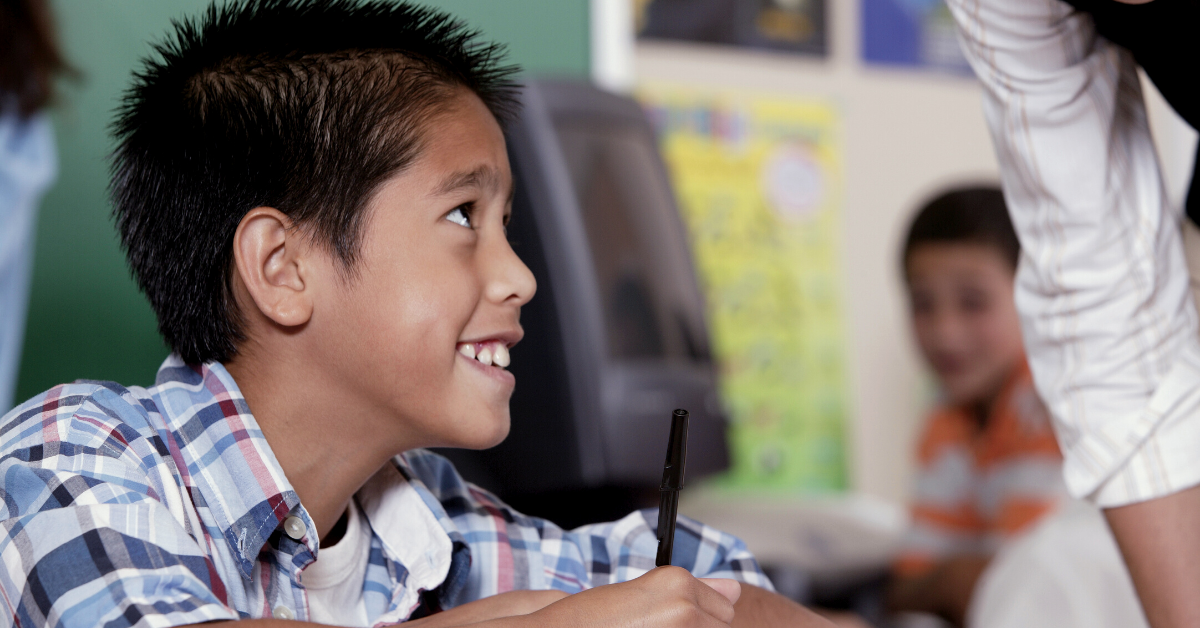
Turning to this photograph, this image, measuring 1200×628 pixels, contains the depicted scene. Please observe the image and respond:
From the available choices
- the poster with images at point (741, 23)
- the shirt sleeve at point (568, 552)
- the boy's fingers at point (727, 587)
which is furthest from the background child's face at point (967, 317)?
the boy's fingers at point (727, 587)

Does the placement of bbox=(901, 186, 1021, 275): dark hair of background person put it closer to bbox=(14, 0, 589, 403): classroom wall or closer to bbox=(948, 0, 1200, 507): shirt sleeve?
bbox=(948, 0, 1200, 507): shirt sleeve

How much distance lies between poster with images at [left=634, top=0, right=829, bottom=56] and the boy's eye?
1369 mm

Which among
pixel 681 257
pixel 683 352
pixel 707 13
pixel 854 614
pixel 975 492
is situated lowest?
pixel 854 614

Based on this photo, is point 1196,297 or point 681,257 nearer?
point 1196,297

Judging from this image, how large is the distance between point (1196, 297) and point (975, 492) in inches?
45.5

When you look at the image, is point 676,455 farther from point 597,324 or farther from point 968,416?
point 968,416

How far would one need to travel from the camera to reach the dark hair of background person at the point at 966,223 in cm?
188

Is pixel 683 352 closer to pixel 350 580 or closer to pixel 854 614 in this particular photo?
pixel 854 614

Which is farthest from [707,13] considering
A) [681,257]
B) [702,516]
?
[702,516]

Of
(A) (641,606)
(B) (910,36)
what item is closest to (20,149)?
(A) (641,606)

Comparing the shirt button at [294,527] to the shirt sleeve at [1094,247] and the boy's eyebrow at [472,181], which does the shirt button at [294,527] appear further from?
the shirt sleeve at [1094,247]

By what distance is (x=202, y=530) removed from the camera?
20.2 inches

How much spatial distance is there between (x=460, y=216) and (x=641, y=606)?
10.7 inches

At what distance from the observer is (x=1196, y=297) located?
0.74 m
